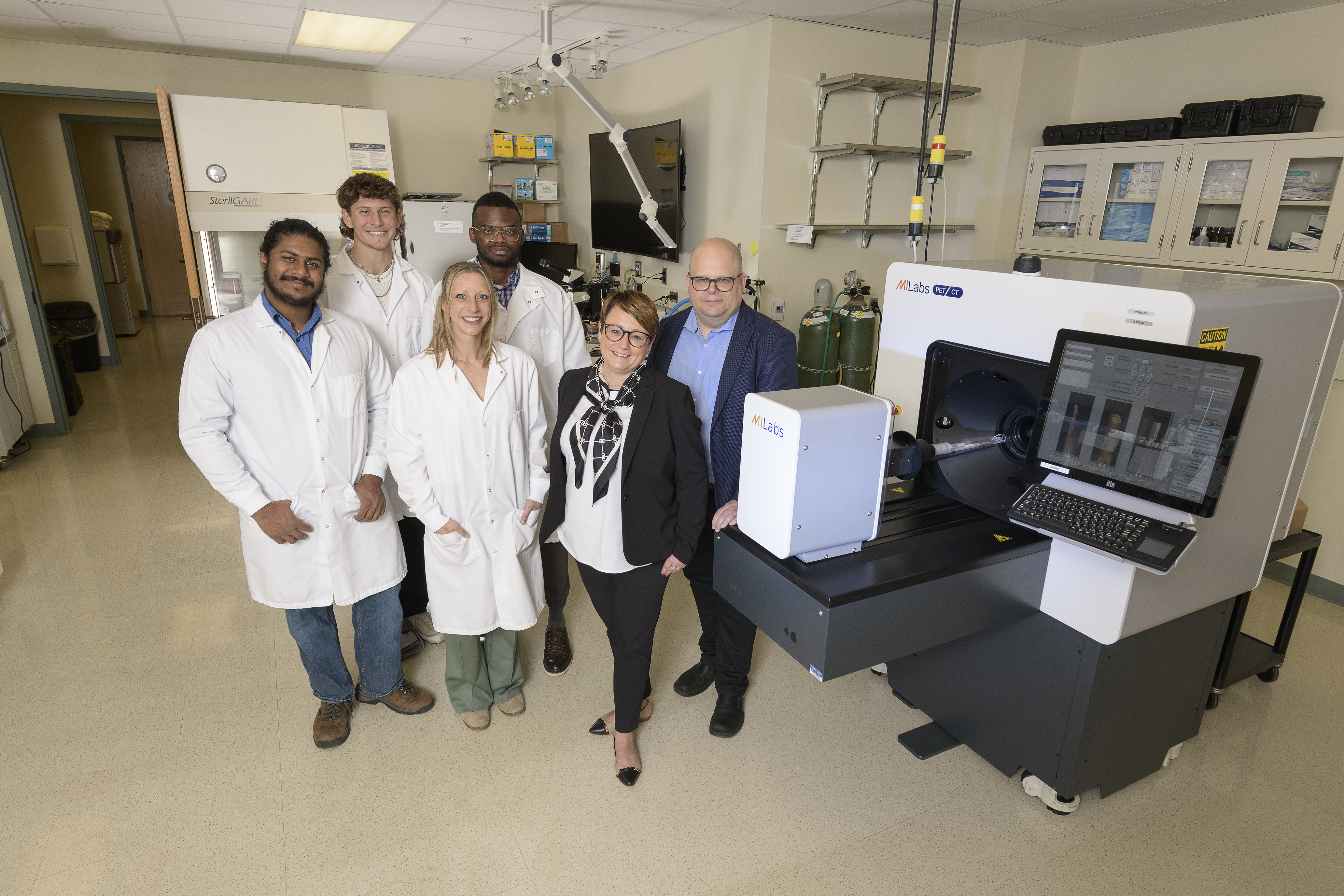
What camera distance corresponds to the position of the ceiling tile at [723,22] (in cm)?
367

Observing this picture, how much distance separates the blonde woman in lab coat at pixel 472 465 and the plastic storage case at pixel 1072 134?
342cm

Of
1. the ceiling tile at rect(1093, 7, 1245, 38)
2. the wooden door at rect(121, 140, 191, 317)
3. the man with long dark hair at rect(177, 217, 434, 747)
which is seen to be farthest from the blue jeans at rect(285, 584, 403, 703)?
the wooden door at rect(121, 140, 191, 317)

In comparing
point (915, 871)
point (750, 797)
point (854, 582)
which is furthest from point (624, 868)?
point (854, 582)

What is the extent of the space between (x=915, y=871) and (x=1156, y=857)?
0.64 metres

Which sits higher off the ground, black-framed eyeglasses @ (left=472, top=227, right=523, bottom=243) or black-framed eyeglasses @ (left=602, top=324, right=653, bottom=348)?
black-framed eyeglasses @ (left=472, top=227, right=523, bottom=243)

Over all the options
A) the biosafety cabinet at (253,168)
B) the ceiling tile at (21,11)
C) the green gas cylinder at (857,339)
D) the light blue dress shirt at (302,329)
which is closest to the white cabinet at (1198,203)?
the green gas cylinder at (857,339)

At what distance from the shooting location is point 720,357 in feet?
6.73

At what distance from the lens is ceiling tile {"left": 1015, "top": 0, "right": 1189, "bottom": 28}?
10.7 ft

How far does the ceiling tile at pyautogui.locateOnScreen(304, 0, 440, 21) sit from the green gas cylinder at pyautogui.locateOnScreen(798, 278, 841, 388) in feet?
8.05

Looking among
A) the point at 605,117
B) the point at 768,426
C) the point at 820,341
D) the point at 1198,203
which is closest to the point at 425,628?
the point at 768,426

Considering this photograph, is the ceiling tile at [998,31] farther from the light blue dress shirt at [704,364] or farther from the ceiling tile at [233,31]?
the ceiling tile at [233,31]

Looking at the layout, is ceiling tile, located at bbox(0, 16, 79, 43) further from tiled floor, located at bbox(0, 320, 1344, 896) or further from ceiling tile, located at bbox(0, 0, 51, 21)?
tiled floor, located at bbox(0, 320, 1344, 896)

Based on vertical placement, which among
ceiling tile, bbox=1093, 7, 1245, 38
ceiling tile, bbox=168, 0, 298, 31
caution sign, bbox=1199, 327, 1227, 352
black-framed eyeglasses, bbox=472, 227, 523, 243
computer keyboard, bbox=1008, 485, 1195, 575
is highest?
ceiling tile, bbox=168, 0, 298, 31

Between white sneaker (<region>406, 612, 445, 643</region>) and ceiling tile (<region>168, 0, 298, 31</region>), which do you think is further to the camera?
ceiling tile (<region>168, 0, 298, 31</region>)
